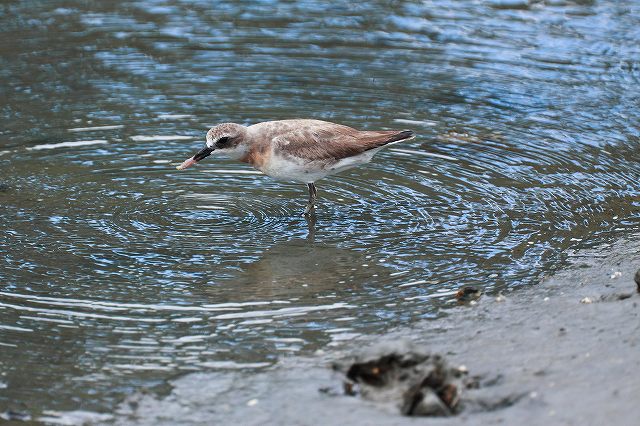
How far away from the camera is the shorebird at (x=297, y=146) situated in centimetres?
1025

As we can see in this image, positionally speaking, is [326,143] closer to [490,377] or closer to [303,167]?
[303,167]

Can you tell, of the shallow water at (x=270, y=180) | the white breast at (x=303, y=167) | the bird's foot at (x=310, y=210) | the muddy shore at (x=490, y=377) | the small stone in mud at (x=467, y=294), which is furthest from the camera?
the bird's foot at (x=310, y=210)

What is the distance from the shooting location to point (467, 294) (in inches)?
326

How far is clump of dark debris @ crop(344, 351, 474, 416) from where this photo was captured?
622 centimetres

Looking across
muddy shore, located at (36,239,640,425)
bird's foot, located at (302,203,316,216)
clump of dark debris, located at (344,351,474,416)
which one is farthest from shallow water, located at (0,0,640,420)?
clump of dark debris, located at (344,351,474,416)

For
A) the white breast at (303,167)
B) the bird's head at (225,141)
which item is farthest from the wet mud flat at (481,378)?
the bird's head at (225,141)

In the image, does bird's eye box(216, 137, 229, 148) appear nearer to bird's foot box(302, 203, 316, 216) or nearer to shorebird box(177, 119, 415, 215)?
shorebird box(177, 119, 415, 215)

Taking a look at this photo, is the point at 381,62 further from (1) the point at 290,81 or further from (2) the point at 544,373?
(2) the point at 544,373

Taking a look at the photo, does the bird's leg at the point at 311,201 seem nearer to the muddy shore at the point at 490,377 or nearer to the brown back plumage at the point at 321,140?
the brown back plumage at the point at 321,140

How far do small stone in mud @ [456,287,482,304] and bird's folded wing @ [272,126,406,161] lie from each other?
254 centimetres

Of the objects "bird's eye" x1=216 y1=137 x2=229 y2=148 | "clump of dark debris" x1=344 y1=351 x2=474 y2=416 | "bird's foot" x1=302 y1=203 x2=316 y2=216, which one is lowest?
"bird's foot" x1=302 y1=203 x2=316 y2=216

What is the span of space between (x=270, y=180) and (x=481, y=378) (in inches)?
216

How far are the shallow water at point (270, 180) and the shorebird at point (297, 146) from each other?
500 millimetres

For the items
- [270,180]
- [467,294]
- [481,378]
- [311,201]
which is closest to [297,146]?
[311,201]
